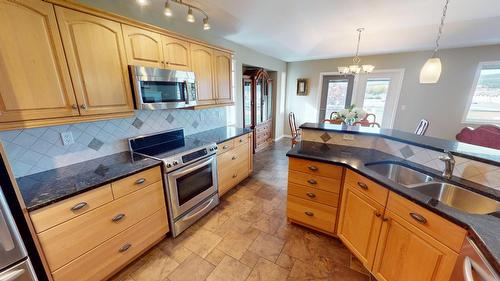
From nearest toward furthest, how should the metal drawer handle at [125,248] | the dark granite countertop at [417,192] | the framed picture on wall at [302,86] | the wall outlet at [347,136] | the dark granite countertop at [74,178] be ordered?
1. the dark granite countertop at [417,192]
2. the dark granite countertop at [74,178]
3. the metal drawer handle at [125,248]
4. the wall outlet at [347,136]
5. the framed picture on wall at [302,86]

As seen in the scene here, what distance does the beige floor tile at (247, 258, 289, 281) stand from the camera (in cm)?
157

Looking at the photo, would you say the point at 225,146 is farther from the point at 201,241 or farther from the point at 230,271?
the point at 230,271

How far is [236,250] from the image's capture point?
1851mm

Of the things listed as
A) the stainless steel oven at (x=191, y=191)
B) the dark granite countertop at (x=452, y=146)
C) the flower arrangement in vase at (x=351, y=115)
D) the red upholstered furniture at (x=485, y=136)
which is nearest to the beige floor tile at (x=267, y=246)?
the stainless steel oven at (x=191, y=191)

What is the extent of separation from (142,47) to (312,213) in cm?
241

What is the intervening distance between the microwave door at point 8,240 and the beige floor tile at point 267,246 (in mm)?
1603

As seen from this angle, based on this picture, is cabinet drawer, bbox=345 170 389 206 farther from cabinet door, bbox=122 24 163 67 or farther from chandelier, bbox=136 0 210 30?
cabinet door, bbox=122 24 163 67

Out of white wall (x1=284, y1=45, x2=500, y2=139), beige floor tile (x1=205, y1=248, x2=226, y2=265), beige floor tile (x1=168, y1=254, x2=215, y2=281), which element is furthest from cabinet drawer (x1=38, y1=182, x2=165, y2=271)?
white wall (x1=284, y1=45, x2=500, y2=139)

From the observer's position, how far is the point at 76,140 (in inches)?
66.9

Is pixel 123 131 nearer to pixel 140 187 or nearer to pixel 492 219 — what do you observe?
→ pixel 140 187

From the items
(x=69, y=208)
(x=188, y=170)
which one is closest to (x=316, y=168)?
(x=188, y=170)

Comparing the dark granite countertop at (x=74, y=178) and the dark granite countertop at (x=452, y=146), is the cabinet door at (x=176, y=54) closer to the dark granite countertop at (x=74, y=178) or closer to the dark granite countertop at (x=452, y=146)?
the dark granite countertop at (x=74, y=178)

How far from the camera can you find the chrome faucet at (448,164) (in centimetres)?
134

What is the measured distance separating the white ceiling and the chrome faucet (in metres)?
1.75
